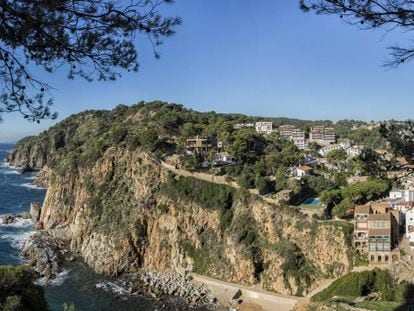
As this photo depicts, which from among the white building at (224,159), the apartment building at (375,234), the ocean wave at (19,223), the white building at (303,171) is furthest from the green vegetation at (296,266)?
the ocean wave at (19,223)

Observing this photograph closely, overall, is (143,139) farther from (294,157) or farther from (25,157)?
(25,157)

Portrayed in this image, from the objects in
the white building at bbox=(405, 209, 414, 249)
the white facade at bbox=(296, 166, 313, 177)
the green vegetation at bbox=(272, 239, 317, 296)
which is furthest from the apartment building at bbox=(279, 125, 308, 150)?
the green vegetation at bbox=(272, 239, 317, 296)

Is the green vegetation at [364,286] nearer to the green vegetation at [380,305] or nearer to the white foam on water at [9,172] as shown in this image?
the green vegetation at [380,305]

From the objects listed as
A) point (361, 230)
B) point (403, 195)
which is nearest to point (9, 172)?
point (403, 195)

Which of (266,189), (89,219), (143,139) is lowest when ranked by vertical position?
(89,219)

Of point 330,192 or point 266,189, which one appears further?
point 266,189

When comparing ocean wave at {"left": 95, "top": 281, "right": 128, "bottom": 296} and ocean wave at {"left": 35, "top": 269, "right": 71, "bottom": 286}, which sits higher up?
ocean wave at {"left": 35, "top": 269, "right": 71, "bottom": 286}

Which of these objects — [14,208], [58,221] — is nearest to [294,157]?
[58,221]

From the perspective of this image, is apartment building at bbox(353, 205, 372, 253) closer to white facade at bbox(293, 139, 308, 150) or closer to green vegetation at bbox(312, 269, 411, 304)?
green vegetation at bbox(312, 269, 411, 304)
